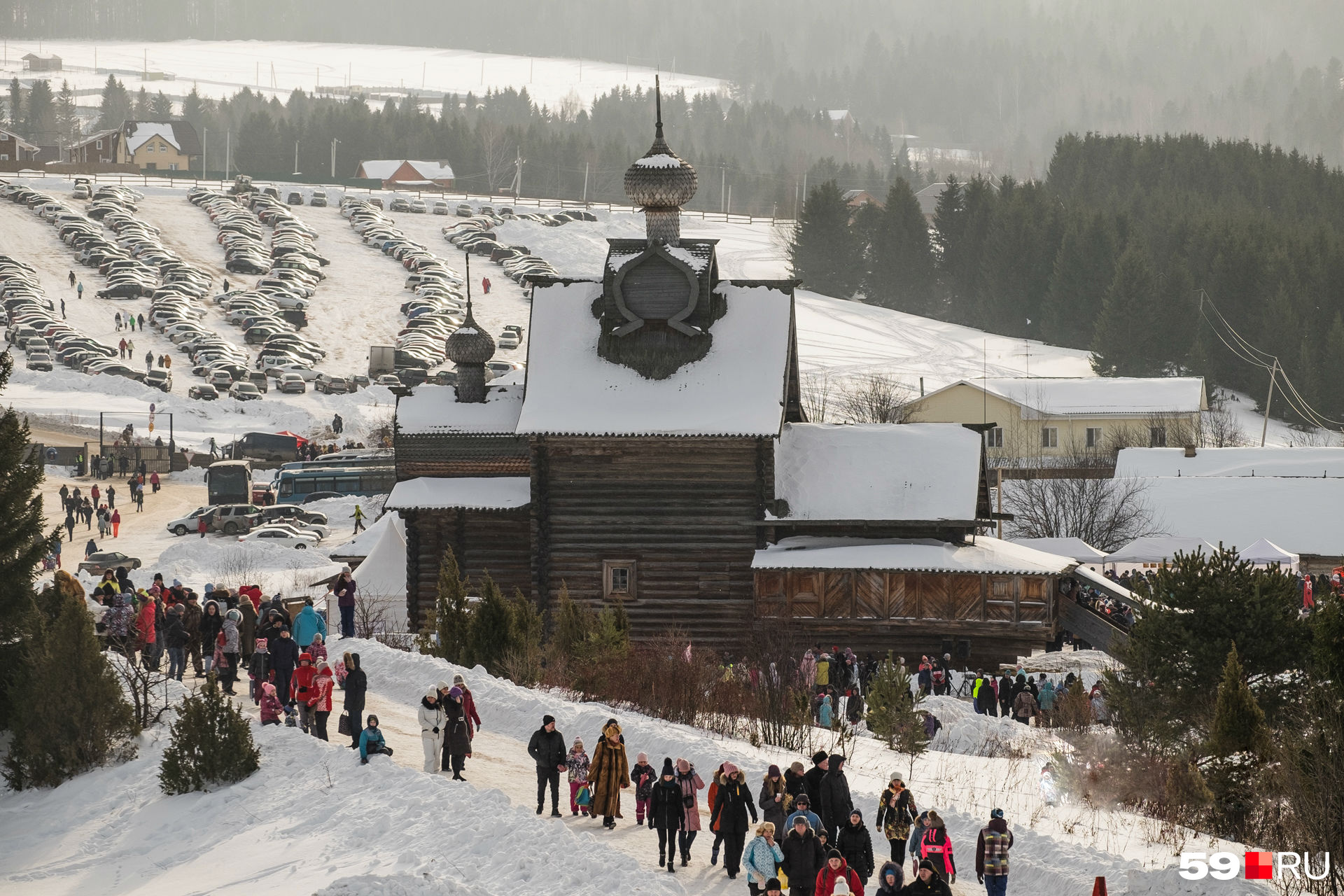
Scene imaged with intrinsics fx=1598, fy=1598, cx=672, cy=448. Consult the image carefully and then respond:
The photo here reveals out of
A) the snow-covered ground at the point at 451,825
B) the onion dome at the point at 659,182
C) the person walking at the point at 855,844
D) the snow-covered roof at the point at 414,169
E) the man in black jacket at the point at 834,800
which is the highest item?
the snow-covered roof at the point at 414,169

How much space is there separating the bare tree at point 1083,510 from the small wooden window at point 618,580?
19474 mm

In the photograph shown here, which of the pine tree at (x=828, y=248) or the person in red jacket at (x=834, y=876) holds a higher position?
the pine tree at (x=828, y=248)

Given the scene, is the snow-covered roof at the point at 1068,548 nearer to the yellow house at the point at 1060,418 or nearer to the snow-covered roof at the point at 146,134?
the yellow house at the point at 1060,418

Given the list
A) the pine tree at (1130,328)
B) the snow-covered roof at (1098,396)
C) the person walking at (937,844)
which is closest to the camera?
the person walking at (937,844)

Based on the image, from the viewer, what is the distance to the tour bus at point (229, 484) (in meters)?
55.5

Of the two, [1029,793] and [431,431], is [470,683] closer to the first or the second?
[1029,793]

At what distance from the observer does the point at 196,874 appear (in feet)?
59.0

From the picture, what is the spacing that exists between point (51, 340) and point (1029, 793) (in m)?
69.2

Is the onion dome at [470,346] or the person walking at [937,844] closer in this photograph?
the person walking at [937,844]

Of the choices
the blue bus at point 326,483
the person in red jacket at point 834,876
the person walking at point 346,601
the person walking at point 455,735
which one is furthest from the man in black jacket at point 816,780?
the blue bus at point 326,483

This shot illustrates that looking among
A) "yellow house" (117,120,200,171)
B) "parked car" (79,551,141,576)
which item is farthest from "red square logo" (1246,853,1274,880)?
"yellow house" (117,120,200,171)

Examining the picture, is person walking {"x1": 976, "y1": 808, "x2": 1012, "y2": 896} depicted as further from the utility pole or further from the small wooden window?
the utility pole

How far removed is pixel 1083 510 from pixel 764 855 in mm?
38586

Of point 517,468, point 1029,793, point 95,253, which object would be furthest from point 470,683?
point 95,253
